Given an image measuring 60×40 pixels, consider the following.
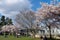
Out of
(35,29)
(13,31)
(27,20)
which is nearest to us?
(35,29)

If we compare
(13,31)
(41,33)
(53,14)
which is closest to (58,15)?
(53,14)

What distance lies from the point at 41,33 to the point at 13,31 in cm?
749

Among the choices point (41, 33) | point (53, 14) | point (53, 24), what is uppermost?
point (53, 14)

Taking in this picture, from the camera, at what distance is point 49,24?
21.7 meters

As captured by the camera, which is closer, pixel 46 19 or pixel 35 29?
pixel 46 19

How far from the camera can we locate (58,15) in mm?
21109

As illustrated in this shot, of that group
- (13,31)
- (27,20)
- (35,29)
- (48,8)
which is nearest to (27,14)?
(27,20)

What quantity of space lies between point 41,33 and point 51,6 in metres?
11.6

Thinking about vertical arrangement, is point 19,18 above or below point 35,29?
above

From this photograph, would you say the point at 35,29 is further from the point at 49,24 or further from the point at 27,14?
the point at 49,24

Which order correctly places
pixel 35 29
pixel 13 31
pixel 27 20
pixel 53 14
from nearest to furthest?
pixel 53 14 → pixel 35 29 → pixel 27 20 → pixel 13 31

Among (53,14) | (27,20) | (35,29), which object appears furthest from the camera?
(27,20)

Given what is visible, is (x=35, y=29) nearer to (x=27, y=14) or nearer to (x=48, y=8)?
(x=27, y=14)

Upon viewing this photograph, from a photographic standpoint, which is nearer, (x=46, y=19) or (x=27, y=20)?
(x=46, y=19)
